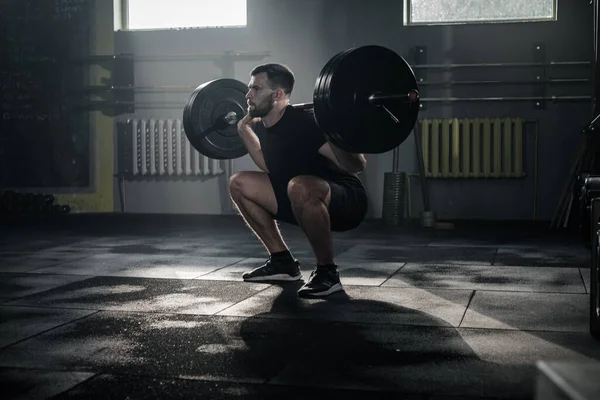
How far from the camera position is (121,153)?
664 cm

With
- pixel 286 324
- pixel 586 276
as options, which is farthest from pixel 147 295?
pixel 586 276

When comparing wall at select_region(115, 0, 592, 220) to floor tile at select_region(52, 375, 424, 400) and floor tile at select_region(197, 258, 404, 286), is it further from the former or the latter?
floor tile at select_region(52, 375, 424, 400)

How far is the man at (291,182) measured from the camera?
2.86m

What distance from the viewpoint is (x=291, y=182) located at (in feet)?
9.43

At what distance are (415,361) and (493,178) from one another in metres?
4.24

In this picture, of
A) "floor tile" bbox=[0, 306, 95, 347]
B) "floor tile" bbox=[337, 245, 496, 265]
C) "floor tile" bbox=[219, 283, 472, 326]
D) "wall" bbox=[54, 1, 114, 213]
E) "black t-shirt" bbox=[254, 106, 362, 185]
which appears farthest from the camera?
"wall" bbox=[54, 1, 114, 213]

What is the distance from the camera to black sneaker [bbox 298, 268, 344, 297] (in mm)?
2838

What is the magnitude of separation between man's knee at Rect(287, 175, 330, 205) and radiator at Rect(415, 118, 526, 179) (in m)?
3.23

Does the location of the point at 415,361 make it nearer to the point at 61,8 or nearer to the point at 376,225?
the point at 376,225

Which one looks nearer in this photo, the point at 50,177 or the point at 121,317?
the point at 121,317

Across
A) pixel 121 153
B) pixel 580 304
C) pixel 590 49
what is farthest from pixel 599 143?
pixel 121 153

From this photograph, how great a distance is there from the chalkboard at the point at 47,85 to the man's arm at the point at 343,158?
4218 millimetres

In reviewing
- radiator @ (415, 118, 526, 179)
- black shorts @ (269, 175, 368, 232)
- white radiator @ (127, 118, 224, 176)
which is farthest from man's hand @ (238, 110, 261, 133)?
white radiator @ (127, 118, 224, 176)

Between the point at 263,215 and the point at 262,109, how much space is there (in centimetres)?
43
